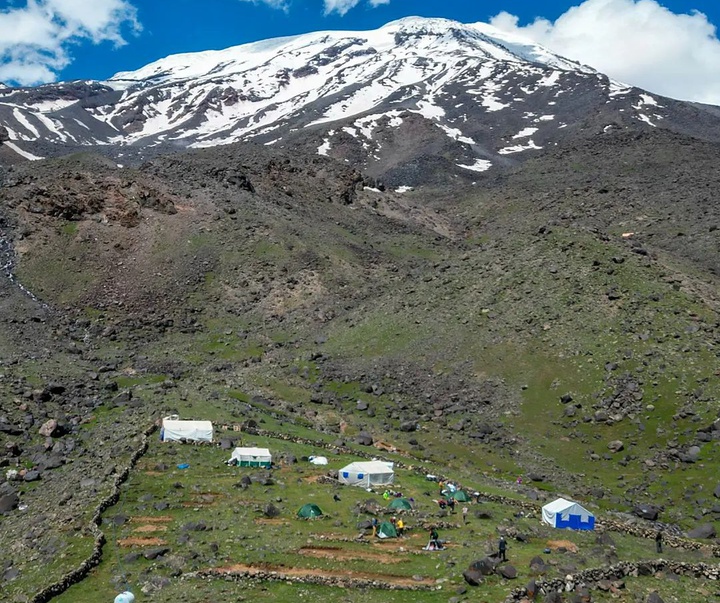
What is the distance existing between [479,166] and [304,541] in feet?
562

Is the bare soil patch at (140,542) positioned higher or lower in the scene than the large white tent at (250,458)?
lower

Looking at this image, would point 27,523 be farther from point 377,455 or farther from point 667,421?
point 667,421

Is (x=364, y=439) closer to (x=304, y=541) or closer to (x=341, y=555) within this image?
(x=304, y=541)

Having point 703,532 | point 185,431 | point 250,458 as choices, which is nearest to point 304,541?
point 250,458

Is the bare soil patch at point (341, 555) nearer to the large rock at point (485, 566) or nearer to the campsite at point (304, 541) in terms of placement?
the campsite at point (304, 541)

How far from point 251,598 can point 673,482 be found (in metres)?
32.1

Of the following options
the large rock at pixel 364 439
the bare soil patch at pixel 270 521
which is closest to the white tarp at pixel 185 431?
the large rock at pixel 364 439

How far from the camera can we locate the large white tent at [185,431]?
48250 mm

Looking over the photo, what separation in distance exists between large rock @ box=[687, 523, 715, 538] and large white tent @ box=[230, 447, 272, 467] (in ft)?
89.0

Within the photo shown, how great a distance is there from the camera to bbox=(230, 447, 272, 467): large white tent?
45.0 meters

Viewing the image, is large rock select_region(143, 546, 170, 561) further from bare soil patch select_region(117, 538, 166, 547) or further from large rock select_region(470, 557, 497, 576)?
large rock select_region(470, 557, 497, 576)

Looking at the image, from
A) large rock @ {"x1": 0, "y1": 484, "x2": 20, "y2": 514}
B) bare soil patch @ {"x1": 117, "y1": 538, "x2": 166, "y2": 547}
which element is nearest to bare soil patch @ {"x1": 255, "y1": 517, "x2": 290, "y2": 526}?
bare soil patch @ {"x1": 117, "y1": 538, "x2": 166, "y2": 547}

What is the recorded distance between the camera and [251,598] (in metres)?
27.9

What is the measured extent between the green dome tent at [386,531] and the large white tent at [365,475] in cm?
874
